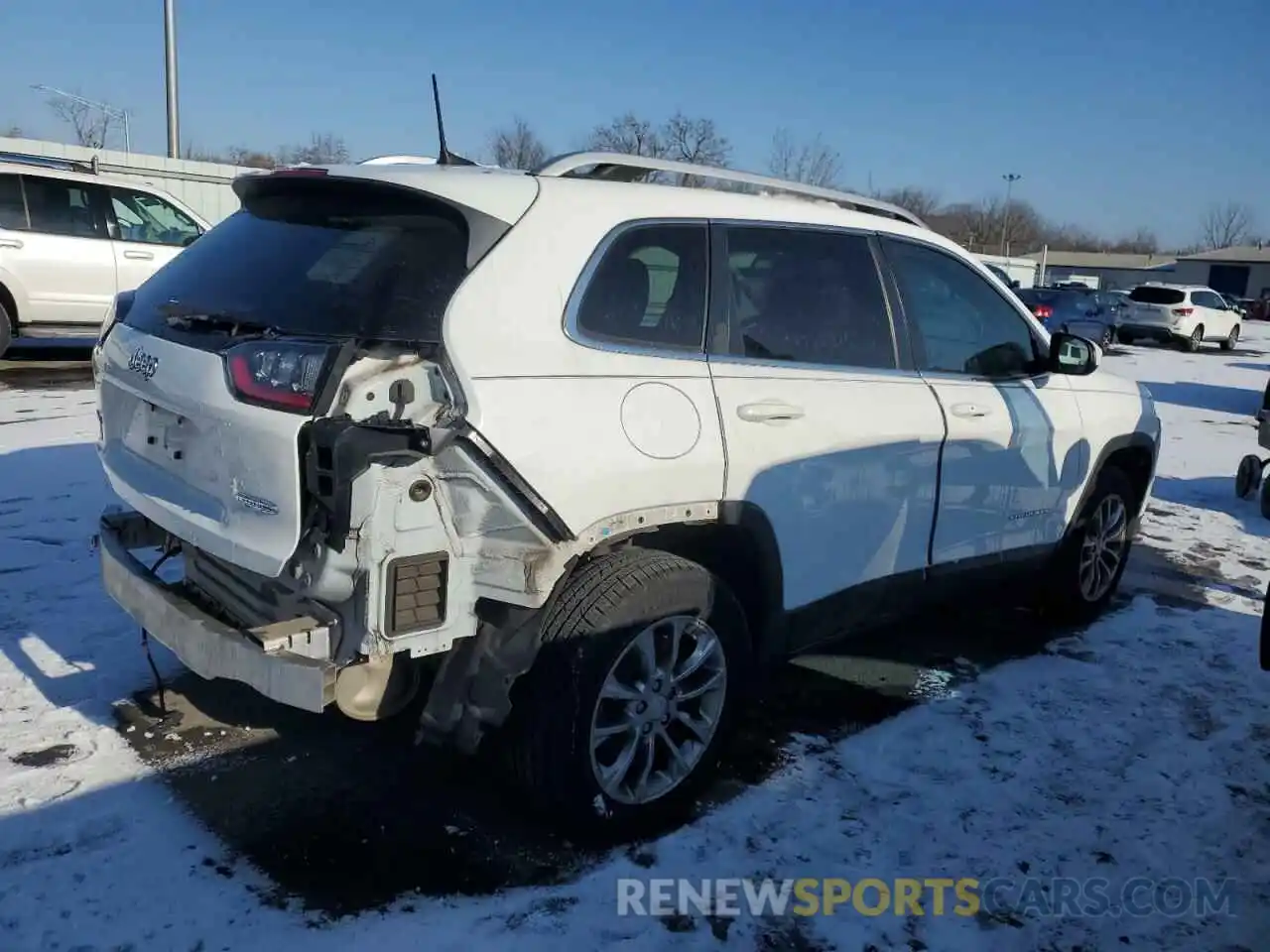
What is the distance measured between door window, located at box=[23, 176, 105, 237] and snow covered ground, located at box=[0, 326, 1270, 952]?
273 inches

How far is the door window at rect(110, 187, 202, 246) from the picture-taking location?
11555 millimetres

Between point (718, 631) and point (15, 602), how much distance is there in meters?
3.26

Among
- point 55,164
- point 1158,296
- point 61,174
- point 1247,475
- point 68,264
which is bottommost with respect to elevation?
point 1247,475

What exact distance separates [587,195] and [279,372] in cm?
104

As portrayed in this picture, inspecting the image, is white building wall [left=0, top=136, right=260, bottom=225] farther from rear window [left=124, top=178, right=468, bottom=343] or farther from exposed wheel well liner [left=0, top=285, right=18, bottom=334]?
rear window [left=124, top=178, right=468, bottom=343]

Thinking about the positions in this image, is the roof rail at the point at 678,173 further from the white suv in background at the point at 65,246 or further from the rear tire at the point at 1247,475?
the white suv in background at the point at 65,246

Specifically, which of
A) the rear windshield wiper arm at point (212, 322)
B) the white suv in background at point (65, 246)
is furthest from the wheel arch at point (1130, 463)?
the white suv in background at point (65, 246)

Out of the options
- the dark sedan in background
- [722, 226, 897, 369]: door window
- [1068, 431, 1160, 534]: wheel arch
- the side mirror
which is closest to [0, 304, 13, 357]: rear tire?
[722, 226, 897, 369]: door window

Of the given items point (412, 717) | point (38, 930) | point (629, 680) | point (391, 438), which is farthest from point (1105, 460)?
point (38, 930)

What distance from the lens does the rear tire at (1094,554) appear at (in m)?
5.06

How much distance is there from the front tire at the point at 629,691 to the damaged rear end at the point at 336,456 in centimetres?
25

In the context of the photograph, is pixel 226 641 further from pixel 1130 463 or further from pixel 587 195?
pixel 1130 463

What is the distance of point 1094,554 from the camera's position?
523 centimetres

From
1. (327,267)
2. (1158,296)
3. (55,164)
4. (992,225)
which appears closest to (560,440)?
(327,267)
